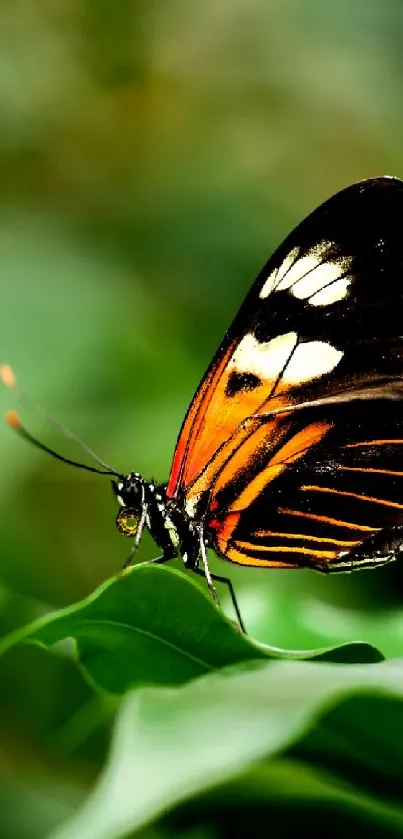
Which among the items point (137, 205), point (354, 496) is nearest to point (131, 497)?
point (354, 496)

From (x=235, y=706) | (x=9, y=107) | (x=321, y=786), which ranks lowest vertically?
(x=321, y=786)

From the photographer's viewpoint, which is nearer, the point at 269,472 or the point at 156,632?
the point at 156,632

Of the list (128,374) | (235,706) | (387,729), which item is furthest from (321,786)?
(128,374)

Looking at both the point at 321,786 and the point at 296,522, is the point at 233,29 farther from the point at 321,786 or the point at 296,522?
the point at 321,786

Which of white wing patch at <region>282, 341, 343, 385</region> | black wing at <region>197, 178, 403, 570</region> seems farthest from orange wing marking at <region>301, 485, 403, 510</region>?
white wing patch at <region>282, 341, 343, 385</region>

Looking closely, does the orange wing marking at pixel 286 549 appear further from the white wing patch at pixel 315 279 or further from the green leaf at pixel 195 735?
the green leaf at pixel 195 735

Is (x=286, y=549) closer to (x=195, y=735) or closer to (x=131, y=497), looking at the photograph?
(x=131, y=497)
